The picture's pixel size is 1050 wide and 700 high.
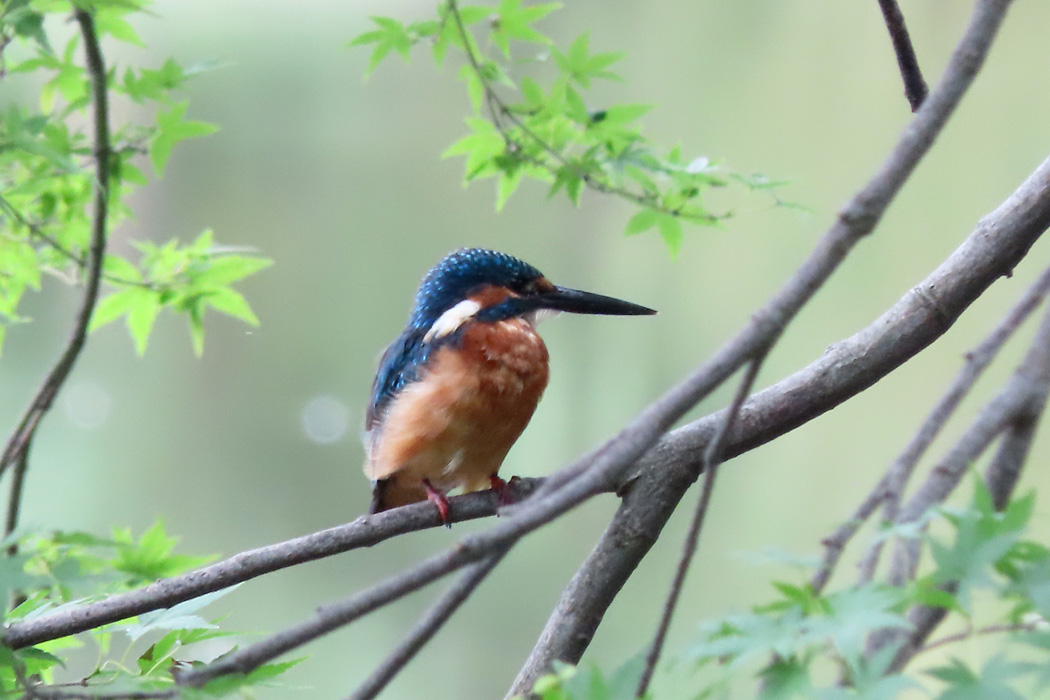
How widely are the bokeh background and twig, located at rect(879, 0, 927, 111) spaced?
117 centimetres

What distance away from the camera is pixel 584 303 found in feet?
3.70

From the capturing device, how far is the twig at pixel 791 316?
48 cm

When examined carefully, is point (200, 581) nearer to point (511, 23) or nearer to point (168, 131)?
point (168, 131)

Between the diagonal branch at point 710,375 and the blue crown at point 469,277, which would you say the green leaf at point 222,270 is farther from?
the diagonal branch at point 710,375

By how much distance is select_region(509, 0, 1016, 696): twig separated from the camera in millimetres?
484

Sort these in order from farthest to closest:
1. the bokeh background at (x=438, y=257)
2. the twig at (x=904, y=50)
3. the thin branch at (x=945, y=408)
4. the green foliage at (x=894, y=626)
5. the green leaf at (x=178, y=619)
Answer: the bokeh background at (x=438, y=257), the thin branch at (x=945, y=408), the twig at (x=904, y=50), the green leaf at (x=178, y=619), the green foliage at (x=894, y=626)

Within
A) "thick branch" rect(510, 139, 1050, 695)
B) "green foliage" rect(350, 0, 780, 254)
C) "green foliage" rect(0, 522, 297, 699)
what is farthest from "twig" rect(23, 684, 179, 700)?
"green foliage" rect(350, 0, 780, 254)

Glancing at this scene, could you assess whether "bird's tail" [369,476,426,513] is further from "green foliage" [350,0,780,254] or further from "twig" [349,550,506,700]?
"twig" [349,550,506,700]

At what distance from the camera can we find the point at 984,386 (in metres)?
2.07

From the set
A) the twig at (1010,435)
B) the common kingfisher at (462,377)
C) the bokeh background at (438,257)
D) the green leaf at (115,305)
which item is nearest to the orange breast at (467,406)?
the common kingfisher at (462,377)

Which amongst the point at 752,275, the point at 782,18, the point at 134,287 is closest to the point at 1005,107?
the point at 782,18

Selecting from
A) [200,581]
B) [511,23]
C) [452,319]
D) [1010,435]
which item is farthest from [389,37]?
[1010,435]

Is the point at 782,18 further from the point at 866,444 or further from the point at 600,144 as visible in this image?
the point at 600,144

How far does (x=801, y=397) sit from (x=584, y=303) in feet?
1.22
